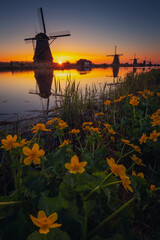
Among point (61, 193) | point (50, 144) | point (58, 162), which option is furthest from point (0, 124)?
point (61, 193)

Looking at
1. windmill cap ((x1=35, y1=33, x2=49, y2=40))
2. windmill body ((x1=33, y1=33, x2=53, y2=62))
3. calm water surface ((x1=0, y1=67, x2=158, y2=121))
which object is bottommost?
calm water surface ((x1=0, y1=67, x2=158, y2=121))

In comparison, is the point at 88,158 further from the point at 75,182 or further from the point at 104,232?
the point at 104,232

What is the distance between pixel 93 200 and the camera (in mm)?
771

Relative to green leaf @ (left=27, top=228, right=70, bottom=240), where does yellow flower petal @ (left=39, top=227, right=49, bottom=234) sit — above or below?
above

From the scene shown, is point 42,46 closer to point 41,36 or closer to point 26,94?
point 41,36

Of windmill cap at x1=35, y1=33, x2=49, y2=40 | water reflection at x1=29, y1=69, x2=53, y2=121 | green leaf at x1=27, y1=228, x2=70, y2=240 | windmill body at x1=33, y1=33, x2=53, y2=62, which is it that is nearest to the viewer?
green leaf at x1=27, y1=228, x2=70, y2=240

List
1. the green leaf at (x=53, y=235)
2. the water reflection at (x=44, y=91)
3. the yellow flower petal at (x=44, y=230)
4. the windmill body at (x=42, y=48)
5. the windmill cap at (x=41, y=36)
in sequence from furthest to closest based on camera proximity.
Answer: the windmill body at (x=42, y=48) → the windmill cap at (x=41, y=36) → the water reflection at (x=44, y=91) → the green leaf at (x=53, y=235) → the yellow flower petal at (x=44, y=230)

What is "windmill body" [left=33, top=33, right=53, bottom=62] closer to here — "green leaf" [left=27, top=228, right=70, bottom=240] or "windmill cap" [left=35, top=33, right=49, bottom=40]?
"windmill cap" [left=35, top=33, right=49, bottom=40]

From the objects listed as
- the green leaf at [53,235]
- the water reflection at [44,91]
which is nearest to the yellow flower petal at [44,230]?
the green leaf at [53,235]

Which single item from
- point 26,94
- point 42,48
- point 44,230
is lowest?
point 26,94

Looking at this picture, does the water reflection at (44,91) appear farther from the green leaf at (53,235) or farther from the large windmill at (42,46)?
the large windmill at (42,46)

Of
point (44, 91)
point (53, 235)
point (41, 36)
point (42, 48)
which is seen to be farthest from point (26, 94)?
point (41, 36)

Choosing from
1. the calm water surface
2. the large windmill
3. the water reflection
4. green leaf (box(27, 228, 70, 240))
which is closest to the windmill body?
the large windmill

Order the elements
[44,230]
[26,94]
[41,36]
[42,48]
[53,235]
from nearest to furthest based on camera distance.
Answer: [44,230] < [53,235] < [26,94] < [41,36] < [42,48]
